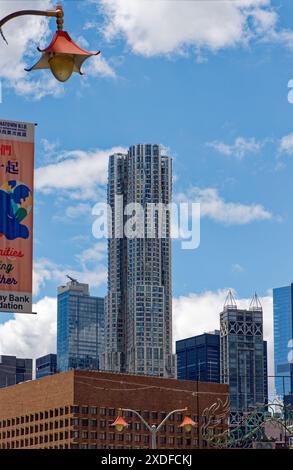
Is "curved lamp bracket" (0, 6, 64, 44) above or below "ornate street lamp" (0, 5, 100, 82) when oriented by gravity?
above

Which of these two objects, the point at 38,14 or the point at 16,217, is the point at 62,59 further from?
the point at 16,217

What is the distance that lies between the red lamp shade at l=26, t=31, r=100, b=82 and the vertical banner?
7.66 meters

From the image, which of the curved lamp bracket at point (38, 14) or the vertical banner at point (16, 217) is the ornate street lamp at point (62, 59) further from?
the vertical banner at point (16, 217)

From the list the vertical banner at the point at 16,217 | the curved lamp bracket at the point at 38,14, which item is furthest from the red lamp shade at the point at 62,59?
the vertical banner at the point at 16,217

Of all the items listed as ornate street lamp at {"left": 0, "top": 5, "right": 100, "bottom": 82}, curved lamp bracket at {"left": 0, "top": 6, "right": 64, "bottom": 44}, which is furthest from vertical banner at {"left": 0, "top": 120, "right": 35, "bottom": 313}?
ornate street lamp at {"left": 0, "top": 5, "right": 100, "bottom": 82}

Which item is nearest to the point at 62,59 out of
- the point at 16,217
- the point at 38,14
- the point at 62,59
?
the point at 62,59

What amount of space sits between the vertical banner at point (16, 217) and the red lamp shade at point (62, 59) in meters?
7.66

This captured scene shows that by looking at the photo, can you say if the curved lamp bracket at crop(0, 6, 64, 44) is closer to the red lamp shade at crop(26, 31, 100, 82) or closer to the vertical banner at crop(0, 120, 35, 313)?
the red lamp shade at crop(26, 31, 100, 82)

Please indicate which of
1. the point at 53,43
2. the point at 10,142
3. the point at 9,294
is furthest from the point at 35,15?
the point at 9,294

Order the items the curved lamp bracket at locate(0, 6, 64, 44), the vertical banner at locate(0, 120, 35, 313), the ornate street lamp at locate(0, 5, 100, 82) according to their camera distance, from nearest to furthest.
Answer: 1. the ornate street lamp at locate(0, 5, 100, 82)
2. the curved lamp bracket at locate(0, 6, 64, 44)
3. the vertical banner at locate(0, 120, 35, 313)

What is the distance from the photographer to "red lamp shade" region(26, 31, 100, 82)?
60.0 ft
